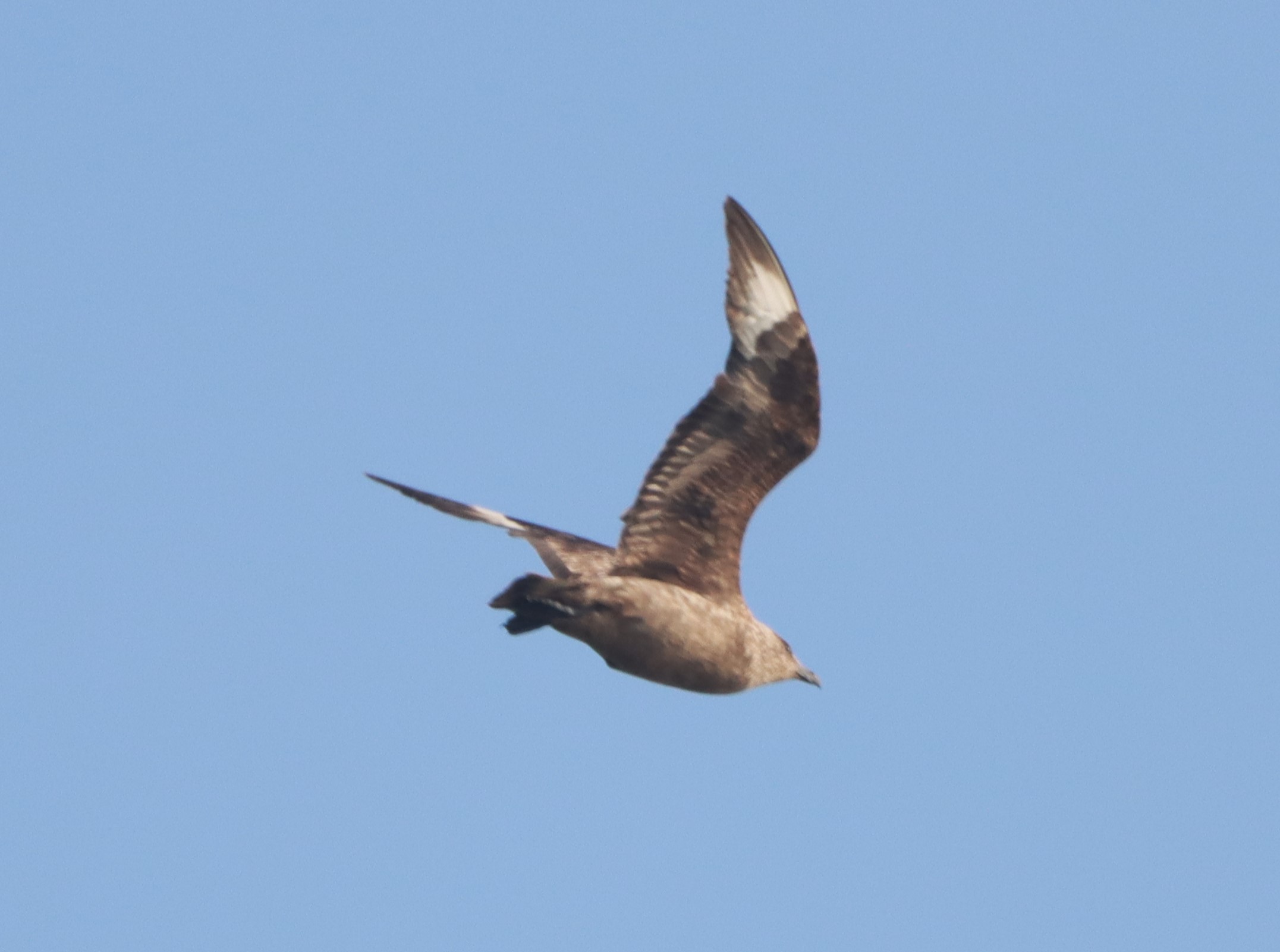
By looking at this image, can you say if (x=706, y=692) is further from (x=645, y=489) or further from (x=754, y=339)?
(x=754, y=339)

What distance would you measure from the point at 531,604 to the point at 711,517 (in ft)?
3.93

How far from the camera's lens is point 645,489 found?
1355 cm

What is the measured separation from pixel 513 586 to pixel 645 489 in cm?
103

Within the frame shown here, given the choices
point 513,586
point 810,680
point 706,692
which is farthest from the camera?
point 810,680

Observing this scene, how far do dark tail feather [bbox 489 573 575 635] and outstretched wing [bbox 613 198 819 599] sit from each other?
0.67 m

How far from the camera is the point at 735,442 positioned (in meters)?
13.3

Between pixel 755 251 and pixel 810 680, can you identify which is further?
pixel 810 680

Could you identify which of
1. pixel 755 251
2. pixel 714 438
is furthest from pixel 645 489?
pixel 755 251

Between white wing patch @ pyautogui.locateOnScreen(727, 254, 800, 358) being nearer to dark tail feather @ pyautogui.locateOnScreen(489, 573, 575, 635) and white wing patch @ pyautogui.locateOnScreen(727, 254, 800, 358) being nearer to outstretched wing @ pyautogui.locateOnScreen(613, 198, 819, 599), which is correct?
outstretched wing @ pyautogui.locateOnScreen(613, 198, 819, 599)

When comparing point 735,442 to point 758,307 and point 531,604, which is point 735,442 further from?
point 531,604

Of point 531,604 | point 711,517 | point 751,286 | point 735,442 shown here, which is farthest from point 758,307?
point 531,604

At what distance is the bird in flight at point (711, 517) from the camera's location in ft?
43.0

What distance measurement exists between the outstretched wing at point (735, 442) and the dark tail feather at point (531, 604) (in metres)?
0.67

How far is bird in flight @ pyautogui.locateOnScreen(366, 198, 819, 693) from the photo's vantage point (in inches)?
516
